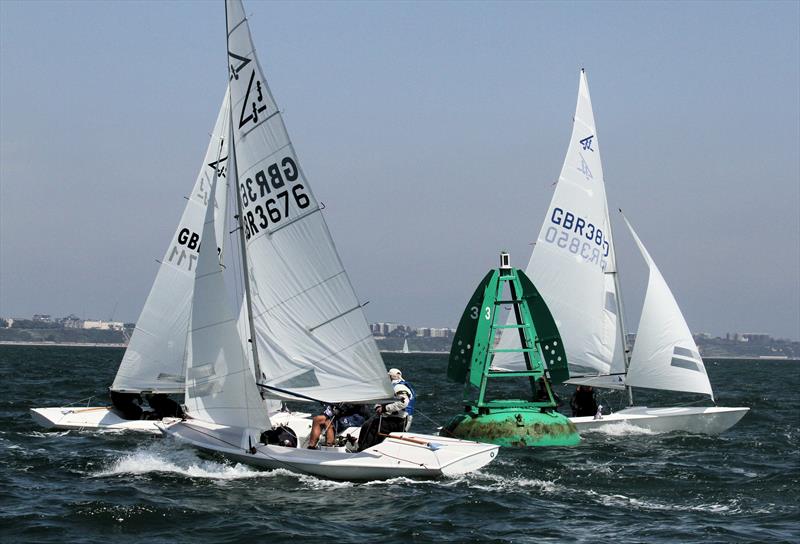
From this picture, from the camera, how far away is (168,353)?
24.7 metres

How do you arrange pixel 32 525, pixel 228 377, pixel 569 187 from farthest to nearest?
1. pixel 569 187
2. pixel 228 377
3. pixel 32 525

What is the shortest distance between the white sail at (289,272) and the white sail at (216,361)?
45 centimetres

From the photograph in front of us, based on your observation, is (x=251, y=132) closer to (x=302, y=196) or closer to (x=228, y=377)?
(x=302, y=196)

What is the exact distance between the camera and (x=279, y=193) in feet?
59.2

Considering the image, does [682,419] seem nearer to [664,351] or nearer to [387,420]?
[664,351]

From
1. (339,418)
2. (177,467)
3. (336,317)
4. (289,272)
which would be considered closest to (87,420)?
(177,467)

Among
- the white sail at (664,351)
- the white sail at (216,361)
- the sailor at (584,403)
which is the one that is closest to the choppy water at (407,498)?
the white sail at (216,361)

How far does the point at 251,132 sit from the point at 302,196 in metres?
1.40

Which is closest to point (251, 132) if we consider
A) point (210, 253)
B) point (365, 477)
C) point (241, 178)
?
point (241, 178)

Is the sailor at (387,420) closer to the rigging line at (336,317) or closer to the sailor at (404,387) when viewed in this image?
the sailor at (404,387)

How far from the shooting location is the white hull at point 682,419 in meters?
25.3

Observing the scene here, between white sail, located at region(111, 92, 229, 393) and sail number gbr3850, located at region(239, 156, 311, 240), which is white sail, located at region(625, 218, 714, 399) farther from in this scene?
sail number gbr3850, located at region(239, 156, 311, 240)

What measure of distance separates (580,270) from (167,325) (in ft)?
34.7

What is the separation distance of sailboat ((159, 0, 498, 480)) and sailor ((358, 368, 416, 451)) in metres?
0.23
